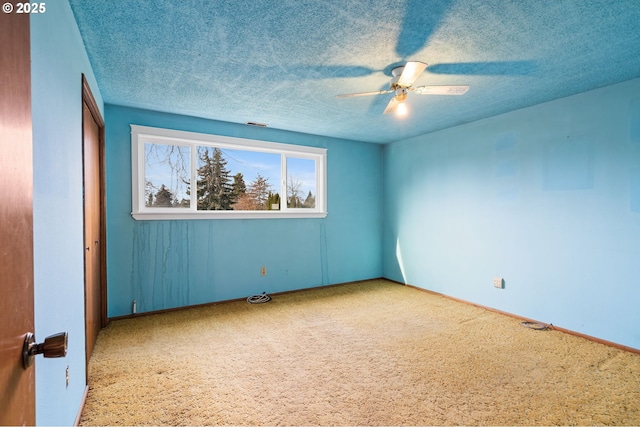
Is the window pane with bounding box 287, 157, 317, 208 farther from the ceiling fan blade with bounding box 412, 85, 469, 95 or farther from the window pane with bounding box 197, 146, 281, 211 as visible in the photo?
the ceiling fan blade with bounding box 412, 85, 469, 95

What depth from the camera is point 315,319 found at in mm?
3320

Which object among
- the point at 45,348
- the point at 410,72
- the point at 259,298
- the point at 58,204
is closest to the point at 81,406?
the point at 58,204

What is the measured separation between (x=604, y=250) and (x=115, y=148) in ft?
16.5

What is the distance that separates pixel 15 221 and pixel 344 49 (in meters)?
2.05

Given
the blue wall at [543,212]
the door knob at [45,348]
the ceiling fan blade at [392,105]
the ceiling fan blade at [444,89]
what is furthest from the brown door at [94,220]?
the blue wall at [543,212]

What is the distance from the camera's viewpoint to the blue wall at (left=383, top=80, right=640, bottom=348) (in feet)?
8.73

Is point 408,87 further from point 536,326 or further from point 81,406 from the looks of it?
point 81,406

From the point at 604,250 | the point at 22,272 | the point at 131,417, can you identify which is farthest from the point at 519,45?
the point at 131,417

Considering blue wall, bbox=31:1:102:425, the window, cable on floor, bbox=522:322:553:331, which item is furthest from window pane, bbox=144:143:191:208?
cable on floor, bbox=522:322:553:331

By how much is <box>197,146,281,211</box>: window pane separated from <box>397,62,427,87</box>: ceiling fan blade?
7.91ft

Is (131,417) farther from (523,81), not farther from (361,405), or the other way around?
(523,81)

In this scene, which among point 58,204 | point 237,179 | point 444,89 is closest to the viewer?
point 58,204

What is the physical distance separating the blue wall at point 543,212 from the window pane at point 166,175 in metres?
3.31

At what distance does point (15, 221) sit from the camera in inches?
25.6
